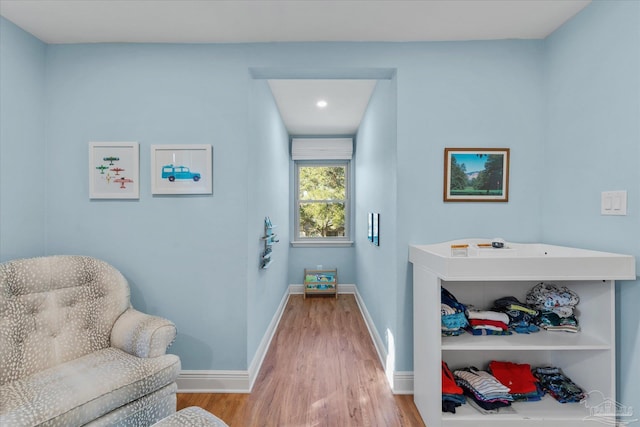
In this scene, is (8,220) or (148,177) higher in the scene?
(148,177)

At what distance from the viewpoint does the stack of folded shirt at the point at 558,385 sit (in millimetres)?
1799

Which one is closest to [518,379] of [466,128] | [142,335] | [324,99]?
[466,128]

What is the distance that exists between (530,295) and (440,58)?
1.73 meters

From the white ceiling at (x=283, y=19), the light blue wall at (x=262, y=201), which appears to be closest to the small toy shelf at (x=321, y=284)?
the light blue wall at (x=262, y=201)

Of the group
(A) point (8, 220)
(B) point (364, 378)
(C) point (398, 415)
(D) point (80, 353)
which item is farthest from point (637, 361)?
(A) point (8, 220)

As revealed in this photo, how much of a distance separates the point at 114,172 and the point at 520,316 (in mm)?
2914

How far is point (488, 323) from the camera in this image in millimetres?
1914

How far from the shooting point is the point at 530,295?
2.05m

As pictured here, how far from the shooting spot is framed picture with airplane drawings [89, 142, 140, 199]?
2.20 meters

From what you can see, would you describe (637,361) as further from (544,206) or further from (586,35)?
(586,35)

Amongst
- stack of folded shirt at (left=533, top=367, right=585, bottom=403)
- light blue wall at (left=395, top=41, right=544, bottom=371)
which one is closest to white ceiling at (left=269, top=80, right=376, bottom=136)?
light blue wall at (left=395, top=41, right=544, bottom=371)

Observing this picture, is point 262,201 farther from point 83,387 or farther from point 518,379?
Answer: point 518,379

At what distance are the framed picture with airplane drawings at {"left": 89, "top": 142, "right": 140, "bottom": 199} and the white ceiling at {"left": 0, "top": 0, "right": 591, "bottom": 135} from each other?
2.50 ft

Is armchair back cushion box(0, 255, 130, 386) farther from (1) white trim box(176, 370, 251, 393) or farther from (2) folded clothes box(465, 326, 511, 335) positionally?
(2) folded clothes box(465, 326, 511, 335)
